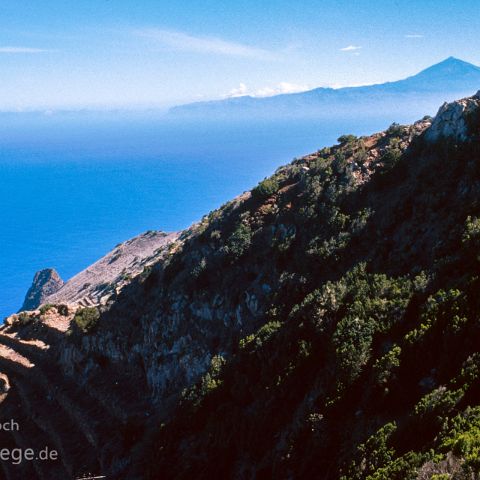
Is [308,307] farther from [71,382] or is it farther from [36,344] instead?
[36,344]

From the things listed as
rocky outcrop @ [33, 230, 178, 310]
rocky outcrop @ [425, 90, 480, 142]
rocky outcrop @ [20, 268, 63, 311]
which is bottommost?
rocky outcrop @ [20, 268, 63, 311]

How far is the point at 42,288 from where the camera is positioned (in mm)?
100375

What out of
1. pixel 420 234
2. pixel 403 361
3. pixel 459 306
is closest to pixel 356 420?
pixel 403 361

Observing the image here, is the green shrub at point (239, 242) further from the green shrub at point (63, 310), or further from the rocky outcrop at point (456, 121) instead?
the green shrub at point (63, 310)

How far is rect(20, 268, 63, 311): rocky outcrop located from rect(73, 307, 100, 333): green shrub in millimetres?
61649

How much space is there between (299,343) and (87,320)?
25.3 metres

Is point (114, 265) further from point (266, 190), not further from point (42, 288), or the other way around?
point (266, 190)

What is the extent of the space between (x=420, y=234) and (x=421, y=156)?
826cm

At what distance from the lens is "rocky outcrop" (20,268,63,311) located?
Result: 9738 cm

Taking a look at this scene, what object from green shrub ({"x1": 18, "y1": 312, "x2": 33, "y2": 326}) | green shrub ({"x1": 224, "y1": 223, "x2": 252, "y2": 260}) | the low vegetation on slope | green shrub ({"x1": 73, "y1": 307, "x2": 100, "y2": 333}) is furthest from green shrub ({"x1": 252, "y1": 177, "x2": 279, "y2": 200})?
green shrub ({"x1": 18, "y1": 312, "x2": 33, "y2": 326})

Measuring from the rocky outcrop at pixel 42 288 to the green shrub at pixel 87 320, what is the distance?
61.6m

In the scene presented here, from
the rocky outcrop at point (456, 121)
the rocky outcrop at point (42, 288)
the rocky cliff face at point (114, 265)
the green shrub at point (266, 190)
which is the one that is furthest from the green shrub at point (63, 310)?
the rocky outcrop at point (42, 288)

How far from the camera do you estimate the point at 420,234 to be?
2225 cm

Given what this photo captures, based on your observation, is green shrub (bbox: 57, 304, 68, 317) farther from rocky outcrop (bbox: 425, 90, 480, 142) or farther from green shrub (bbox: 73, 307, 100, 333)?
rocky outcrop (bbox: 425, 90, 480, 142)
